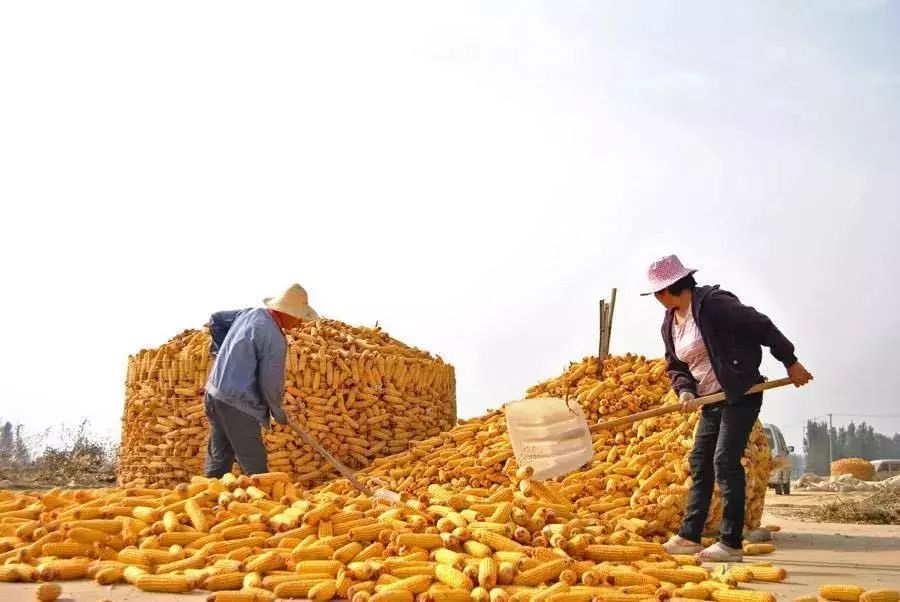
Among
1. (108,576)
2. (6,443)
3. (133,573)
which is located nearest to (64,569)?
(108,576)

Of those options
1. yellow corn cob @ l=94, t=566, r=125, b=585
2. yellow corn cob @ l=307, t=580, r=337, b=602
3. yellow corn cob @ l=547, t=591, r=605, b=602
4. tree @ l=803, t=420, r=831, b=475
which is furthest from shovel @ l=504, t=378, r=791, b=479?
tree @ l=803, t=420, r=831, b=475

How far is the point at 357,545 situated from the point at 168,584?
0.99m

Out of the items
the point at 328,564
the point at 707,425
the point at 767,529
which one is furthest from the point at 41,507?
the point at 767,529

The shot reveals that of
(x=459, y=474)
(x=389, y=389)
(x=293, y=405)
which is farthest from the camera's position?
(x=389, y=389)

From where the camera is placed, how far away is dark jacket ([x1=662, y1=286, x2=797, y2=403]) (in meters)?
5.65

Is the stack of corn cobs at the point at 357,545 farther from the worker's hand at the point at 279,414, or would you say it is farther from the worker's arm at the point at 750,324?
the worker's arm at the point at 750,324

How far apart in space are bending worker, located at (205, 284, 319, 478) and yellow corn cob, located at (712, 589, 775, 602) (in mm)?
3263

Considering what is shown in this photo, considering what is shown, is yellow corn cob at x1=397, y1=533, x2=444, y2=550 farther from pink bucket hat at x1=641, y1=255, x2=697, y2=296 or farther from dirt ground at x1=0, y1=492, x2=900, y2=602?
pink bucket hat at x1=641, y1=255, x2=697, y2=296

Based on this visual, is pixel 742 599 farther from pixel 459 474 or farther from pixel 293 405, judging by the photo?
pixel 293 405

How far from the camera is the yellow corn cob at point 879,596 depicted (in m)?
4.39

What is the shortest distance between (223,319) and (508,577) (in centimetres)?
370

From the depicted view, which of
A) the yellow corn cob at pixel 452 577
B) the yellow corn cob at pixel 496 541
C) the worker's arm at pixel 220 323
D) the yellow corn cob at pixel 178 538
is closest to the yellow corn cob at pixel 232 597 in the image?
the yellow corn cob at pixel 452 577

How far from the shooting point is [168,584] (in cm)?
457

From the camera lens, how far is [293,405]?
31.8 feet
